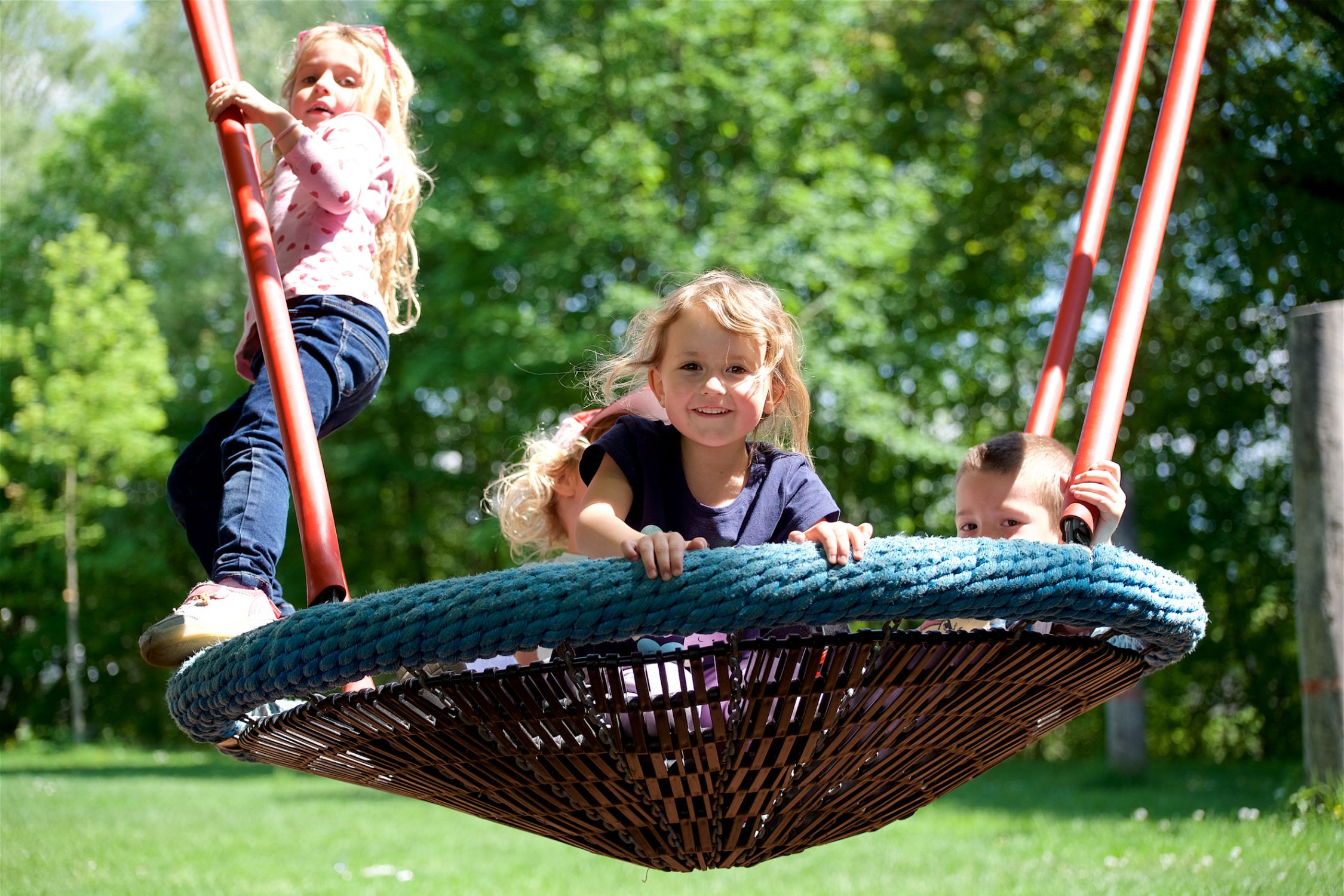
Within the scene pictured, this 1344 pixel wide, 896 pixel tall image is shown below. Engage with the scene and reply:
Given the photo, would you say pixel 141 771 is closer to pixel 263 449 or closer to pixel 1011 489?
pixel 263 449

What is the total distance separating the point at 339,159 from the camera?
2264 mm

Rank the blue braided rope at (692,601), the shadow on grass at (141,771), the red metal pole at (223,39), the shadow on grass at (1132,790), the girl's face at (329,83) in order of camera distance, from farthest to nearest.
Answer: the shadow on grass at (141,771)
the shadow on grass at (1132,790)
the girl's face at (329,83)
the red metal pole at (223,39)
the blue braided rope at (692,601)

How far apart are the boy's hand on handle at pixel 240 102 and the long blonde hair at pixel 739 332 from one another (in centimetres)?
68

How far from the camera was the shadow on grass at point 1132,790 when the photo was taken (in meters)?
6.82

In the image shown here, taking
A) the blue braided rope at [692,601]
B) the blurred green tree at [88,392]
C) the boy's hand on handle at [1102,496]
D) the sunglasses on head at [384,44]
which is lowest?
the blue braided rope at [692,601]

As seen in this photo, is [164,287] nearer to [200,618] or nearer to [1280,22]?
[1280,22]

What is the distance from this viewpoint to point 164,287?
720 inches

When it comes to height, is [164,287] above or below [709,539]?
above

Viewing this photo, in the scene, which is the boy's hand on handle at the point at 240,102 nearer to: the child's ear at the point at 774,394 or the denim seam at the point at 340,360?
the denim seam at the point at 340,360

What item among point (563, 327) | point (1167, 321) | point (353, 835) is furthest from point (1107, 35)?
point (353, 835)

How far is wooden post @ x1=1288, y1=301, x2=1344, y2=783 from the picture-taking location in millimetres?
4281

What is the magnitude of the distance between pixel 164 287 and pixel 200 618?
59.1 feet

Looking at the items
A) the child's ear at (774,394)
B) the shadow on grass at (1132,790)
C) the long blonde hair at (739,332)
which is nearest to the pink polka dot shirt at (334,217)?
the long blonde hair at (739,332)

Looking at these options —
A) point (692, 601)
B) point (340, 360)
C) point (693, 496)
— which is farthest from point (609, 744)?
Answer: point (340, 360)
